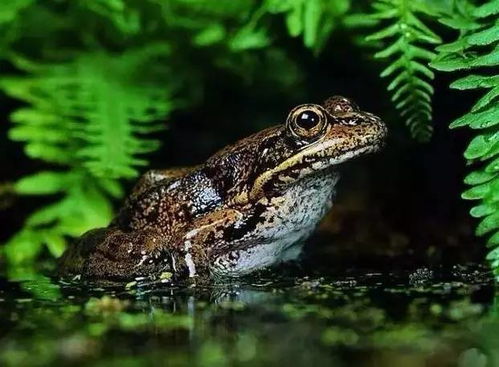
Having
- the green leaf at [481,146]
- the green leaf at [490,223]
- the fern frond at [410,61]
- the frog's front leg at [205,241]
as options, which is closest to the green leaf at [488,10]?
the fern frond at [410,61]

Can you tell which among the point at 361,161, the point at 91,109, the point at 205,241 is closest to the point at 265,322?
the point at 205,241

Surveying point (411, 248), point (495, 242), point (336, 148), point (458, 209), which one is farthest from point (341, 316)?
point (458, 209)

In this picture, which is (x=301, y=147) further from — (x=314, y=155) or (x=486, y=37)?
(x=486, y=37)

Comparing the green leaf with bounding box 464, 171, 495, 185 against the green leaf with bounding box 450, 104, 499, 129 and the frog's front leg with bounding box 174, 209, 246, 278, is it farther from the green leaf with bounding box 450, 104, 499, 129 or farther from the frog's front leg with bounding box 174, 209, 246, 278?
the frog's front leg with bounding box 174, 209, 246, 278

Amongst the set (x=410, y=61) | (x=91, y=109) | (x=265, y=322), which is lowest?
(x=265, y=322)

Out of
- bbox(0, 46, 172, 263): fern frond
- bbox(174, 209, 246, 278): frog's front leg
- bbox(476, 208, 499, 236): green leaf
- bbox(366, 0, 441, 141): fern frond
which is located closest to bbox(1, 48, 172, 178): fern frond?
bbox(0, 46, 172, 263): fern frond
